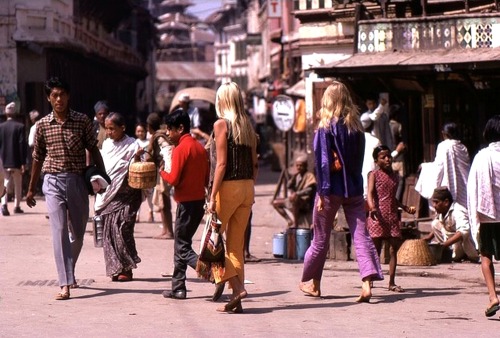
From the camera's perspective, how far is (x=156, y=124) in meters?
16.9

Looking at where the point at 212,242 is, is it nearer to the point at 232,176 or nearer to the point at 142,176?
the point at 232,176

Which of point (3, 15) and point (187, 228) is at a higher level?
point (3, 15)

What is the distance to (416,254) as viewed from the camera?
49.1 feet

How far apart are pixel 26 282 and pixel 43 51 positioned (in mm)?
23664

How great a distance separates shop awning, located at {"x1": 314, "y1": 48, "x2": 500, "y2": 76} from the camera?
726 inches

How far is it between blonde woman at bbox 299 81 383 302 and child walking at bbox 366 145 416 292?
1.11m

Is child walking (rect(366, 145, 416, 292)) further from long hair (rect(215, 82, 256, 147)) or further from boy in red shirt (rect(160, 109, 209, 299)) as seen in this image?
long hair (rect(215, 82, 256, 147))

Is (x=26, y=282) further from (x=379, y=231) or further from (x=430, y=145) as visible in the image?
(x=430, y=145)

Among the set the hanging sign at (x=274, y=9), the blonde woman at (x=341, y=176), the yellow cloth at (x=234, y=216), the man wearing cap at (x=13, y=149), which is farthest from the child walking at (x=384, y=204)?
the hanging sign at (x=274, y=9)

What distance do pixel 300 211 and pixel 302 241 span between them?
2.34m

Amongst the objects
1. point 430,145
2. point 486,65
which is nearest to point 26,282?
point 486,65

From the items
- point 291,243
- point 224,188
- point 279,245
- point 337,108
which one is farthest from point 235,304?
point 279,245

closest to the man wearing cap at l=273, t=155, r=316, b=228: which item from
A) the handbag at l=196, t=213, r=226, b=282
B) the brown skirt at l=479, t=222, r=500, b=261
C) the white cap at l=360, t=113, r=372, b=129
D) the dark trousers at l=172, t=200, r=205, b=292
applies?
the white cap at l=360, t=113, r=372, b=129

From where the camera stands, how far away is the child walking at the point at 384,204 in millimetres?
12859
